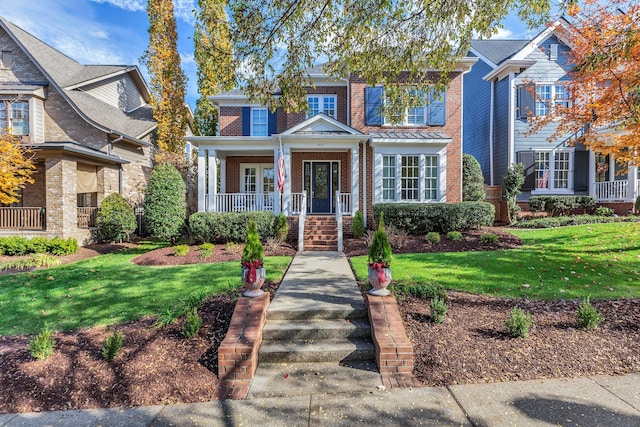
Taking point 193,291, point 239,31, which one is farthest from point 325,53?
point 193,291

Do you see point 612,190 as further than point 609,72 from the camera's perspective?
Yes

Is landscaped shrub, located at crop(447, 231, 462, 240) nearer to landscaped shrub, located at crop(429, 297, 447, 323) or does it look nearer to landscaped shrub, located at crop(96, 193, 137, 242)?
landscaped shrub, located at crop(429, 297, 447, 323)

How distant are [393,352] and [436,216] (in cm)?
849

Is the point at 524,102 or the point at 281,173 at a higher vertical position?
the point at 524,102

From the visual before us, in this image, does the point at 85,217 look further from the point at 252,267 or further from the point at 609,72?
the point at 609,72

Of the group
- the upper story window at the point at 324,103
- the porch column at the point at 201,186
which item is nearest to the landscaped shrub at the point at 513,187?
Answer: the upper story window at the point at 324,103

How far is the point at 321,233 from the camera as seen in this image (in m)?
11.3

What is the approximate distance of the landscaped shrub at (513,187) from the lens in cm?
1385

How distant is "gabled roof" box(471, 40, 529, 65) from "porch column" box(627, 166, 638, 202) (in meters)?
7.85

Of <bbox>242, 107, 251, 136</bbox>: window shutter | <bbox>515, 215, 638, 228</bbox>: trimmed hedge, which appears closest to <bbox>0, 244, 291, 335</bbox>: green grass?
<bbox>242, 107, 251, 136</bbox>: window shutter

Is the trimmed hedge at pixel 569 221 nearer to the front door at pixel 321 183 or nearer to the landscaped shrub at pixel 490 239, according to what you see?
the landscaped shrub at pixel 490 239

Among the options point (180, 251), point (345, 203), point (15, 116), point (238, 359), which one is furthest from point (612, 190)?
point (15, 116)

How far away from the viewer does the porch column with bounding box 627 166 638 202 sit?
14.1 metres

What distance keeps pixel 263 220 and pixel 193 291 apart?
5567 millimetres
